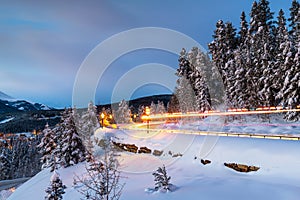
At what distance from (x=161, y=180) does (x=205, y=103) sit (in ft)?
87.2

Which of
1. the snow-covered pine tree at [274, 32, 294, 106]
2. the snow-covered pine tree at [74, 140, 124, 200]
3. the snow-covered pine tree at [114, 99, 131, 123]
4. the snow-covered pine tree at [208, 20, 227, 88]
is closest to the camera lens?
the snow-covered pine tree at [74, 140, 124, 200]

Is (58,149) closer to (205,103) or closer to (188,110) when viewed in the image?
(205,103)

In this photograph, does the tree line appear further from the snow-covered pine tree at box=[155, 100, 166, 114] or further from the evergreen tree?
the snow-covered pine tree at box=[155, 100, 166, 114]

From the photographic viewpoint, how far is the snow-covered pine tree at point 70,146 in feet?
84.6

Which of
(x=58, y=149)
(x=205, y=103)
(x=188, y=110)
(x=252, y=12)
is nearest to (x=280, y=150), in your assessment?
(x=58, y=149)

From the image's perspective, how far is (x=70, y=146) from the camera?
26.0 m

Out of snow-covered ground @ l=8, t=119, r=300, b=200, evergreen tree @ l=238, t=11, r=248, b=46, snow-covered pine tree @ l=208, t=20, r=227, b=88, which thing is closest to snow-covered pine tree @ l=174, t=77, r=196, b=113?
snow-covered pine tree @ l=208, t=20, r=227, b=88

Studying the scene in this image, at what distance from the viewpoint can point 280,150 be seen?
13828 millimetres

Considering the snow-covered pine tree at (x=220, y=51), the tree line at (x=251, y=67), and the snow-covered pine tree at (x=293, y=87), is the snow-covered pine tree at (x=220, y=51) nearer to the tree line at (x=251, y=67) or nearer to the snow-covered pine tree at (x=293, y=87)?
the tree line at (x=251, y=67)

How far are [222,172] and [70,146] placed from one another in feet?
56.7

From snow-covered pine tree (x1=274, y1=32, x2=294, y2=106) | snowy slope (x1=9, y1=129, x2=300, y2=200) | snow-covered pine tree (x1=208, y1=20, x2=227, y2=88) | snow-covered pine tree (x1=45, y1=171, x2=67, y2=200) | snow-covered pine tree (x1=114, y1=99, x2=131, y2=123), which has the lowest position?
snow-covered pine tree (x1=45, y1=171, x2=67, y2=200)

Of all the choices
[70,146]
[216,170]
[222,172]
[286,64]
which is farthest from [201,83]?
[222,172]

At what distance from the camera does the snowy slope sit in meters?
11.5

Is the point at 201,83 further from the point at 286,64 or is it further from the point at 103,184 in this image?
the point at 103,184
